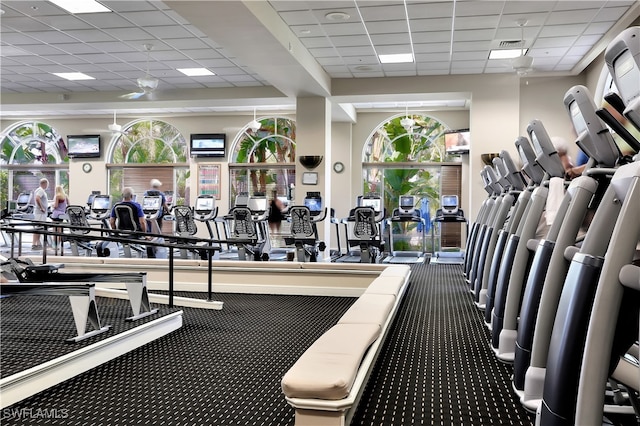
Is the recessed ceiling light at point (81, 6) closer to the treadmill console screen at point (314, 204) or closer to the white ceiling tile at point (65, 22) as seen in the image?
the white ceiling tile at point (65, 22)

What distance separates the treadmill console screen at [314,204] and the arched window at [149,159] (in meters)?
5.01

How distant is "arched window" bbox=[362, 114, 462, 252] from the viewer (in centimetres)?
1323

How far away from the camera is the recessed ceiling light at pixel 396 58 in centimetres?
912

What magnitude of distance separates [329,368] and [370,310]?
1249 mm

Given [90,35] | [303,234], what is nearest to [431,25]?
[303,234]

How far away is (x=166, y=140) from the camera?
14711mm

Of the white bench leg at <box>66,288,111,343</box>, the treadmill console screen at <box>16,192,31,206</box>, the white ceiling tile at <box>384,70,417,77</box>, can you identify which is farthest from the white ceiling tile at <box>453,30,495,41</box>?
the treadmill console screen at <box>16,192,31,206</box>

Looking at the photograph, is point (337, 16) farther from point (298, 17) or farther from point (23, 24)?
point (23, 24)

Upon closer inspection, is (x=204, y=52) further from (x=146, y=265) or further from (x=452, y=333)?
(x=452, y=333)

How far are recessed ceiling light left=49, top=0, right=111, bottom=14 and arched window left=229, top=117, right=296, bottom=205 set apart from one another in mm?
7115

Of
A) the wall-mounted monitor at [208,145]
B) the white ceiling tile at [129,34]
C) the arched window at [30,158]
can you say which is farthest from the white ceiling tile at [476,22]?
the arched window at [30,158]

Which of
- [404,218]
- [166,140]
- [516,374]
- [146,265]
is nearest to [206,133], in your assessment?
[166,140]

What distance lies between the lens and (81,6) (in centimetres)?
699

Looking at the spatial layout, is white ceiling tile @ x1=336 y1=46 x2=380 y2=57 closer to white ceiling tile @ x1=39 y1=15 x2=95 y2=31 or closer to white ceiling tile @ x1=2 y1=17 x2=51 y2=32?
white ceiling tile @ x1=39 y1=15 x2=95 y2=31
